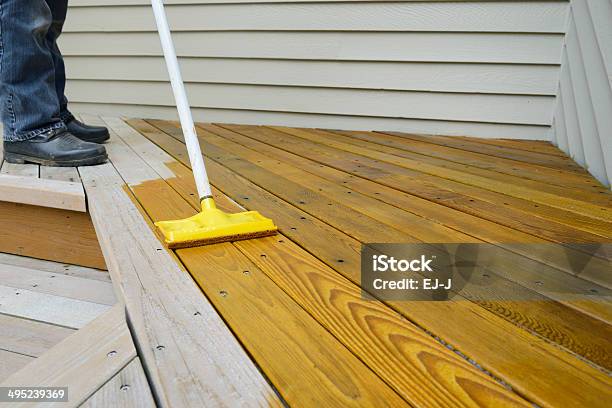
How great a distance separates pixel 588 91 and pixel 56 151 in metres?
1.66

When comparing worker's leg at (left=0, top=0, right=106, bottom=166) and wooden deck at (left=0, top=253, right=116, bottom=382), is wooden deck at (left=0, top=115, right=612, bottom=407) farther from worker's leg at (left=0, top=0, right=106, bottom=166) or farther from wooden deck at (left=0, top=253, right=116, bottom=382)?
wooden deck at (left=0, top=253, right=116, bottom=382)

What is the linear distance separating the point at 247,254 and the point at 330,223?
0.84 ft

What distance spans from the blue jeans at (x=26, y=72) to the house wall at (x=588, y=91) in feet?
5.24

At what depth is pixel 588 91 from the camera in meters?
1.92

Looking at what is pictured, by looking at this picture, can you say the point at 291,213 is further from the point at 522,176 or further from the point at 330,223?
the point at 522,176

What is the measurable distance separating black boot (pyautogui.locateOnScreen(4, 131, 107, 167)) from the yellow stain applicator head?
0.70m

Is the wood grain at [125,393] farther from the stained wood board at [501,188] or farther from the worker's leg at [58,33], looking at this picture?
the worker's leg at [58,33]

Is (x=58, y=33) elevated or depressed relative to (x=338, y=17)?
depressed

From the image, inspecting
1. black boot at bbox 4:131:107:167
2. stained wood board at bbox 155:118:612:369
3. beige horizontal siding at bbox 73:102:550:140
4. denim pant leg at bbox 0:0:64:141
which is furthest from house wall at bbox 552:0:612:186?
denim pant leg at bbox 0:0:64:141

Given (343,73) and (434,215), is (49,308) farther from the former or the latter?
(343,73)

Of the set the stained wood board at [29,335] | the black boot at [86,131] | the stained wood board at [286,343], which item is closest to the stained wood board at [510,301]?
the stained wood board at [286,343]

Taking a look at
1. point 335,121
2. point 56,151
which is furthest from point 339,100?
point 56,151

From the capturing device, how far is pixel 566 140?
7.16ft

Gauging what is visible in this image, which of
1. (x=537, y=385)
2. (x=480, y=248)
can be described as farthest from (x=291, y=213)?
(x=537, y=385)
